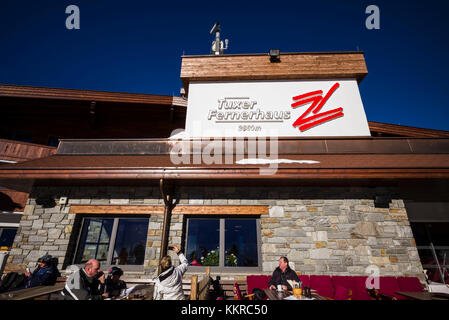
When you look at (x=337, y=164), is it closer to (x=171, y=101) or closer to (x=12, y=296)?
(x=12, y=296)

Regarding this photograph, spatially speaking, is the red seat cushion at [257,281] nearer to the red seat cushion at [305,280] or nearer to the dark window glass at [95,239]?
the red seat cushion at [305,280]

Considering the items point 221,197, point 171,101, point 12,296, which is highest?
point 171,101

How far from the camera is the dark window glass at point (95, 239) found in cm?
545

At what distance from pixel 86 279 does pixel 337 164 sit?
18.5 feet

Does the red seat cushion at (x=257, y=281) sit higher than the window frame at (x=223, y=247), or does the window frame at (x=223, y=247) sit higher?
the window frame at (x=223, y=247)

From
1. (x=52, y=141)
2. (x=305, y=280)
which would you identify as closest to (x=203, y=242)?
(x=305, y=280)

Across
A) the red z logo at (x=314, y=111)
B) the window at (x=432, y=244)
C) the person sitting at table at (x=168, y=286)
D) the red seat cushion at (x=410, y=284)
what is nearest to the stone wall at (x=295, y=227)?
the red seat cushion at (x=410, y=284)

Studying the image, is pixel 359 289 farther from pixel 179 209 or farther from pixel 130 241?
pixel 130 241

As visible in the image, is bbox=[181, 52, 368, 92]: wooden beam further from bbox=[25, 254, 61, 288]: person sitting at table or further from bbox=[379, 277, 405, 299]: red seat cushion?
bbox=[25, 254, 61, 288]: person sitting at table

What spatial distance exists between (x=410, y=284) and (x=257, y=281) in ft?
11.4

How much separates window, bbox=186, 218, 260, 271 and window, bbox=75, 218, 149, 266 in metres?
1.35

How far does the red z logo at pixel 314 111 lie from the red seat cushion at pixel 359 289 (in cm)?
492
